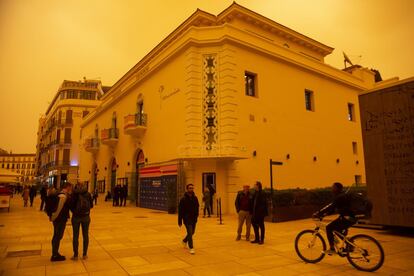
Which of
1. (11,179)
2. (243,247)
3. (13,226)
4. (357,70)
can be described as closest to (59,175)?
(11,179)

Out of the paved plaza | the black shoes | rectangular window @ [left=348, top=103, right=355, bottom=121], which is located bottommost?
the paved plaza

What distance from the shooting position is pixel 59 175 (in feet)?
170

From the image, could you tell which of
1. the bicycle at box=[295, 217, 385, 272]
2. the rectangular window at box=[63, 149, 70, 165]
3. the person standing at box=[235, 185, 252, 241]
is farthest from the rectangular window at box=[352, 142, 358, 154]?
the rectangular window at box=[63, 149, 70, 165]

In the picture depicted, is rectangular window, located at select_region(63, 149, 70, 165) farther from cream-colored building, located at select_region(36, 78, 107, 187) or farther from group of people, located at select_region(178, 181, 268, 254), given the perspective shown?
group of people, located at select_region(178, 181, 268, 254)

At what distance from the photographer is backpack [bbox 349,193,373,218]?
6355 millimetres

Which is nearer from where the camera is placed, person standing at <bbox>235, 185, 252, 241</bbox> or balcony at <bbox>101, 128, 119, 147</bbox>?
person standing at <bbox>235, 185, 252, 241</bbox>

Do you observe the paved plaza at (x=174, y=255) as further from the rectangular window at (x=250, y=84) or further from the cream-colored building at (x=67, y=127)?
the cream-colored building at (x=67, y=127)

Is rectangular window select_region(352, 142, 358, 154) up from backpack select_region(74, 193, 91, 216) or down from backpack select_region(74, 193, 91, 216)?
up

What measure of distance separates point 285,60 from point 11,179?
834 inches

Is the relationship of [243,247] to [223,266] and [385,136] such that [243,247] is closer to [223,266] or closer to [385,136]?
[223,266]

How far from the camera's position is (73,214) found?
7.45 m

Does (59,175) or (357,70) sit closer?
(357,70)

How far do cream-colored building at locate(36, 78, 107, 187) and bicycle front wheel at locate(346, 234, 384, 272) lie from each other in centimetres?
5061

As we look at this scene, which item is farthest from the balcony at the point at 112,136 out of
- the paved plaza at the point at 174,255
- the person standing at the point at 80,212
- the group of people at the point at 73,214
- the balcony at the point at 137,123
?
the person standing at the point at 80,212
